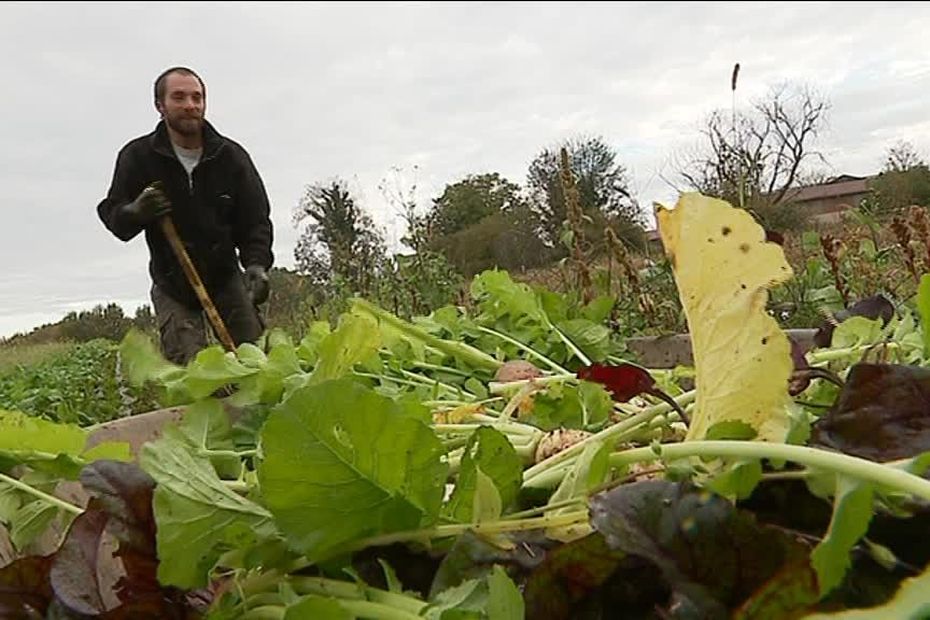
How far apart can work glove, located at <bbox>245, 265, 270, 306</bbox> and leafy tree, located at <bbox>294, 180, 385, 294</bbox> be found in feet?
6.98

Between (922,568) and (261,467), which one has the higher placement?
(261,467)

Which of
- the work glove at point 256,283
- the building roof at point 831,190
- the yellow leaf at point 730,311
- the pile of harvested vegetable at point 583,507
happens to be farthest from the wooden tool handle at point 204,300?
the building roof at point 831,190

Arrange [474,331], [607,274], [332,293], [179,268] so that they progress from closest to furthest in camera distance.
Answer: [474,331], [607,274], [179,268], [332,293]

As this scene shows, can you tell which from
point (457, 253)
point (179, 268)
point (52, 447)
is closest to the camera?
point (52, 447)

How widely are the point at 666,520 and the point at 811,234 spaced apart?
3672mm

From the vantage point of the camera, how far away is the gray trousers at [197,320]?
367cm

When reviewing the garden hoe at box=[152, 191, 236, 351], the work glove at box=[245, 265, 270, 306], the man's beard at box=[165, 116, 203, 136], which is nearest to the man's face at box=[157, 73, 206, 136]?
the man's beard at box=[165, 116, 203, 136]

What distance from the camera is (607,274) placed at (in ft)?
11.0

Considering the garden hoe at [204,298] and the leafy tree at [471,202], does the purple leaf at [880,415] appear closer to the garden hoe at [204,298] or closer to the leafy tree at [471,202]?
the garden hoe at [204,298]

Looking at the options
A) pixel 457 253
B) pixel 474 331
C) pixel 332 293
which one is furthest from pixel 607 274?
pixel 457 253

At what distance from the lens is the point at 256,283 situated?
3.64 meters

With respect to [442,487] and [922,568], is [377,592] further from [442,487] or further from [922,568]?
[922,568]

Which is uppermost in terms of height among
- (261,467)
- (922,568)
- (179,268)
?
(179,268)

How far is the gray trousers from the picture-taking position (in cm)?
367
